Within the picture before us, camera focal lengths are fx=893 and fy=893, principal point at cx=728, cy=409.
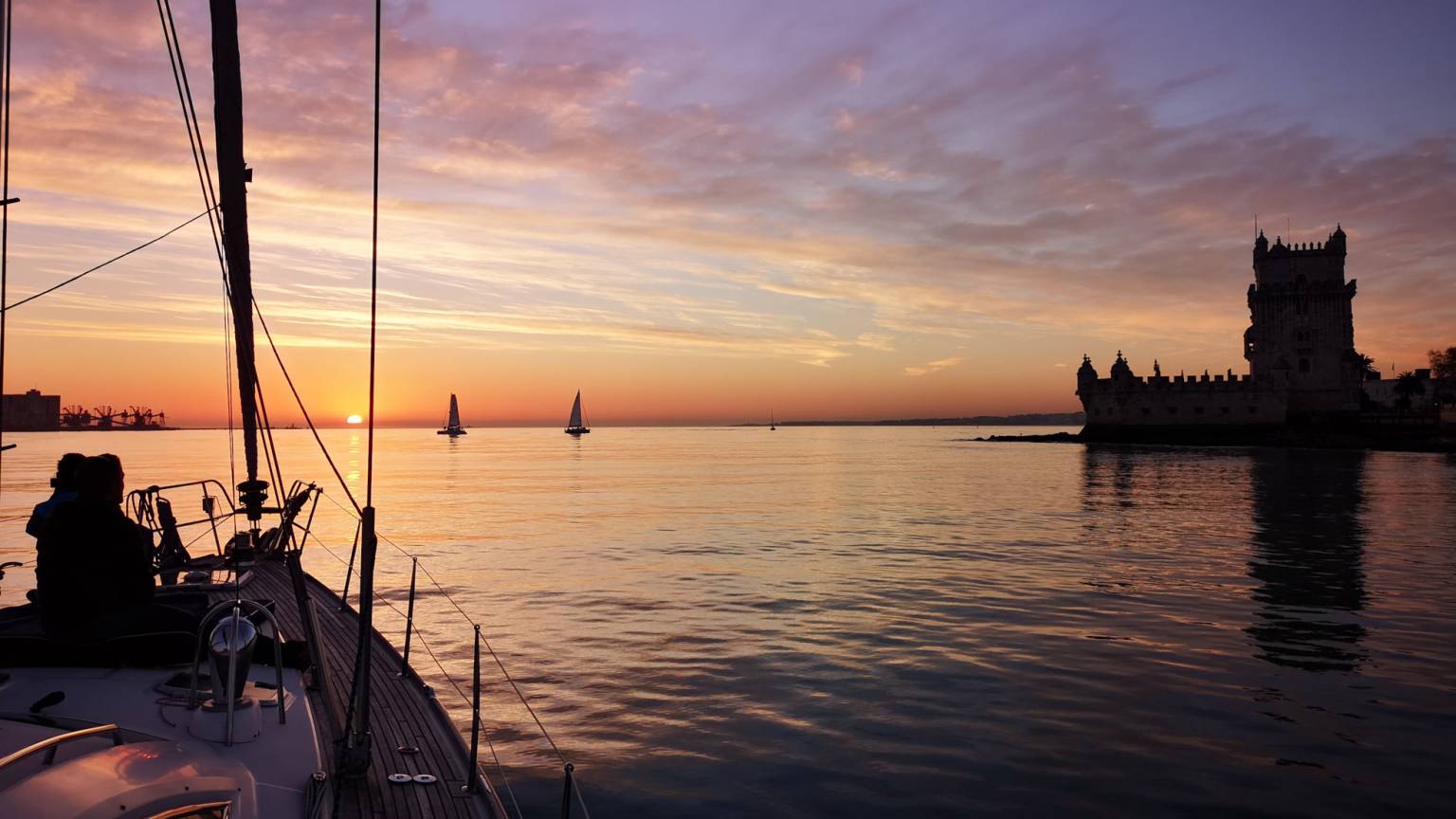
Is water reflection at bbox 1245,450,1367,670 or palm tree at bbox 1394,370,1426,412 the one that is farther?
palm tree at bbox 1394,370,1426,412

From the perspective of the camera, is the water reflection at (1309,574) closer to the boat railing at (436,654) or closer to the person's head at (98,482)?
the boat railing at (436,654)

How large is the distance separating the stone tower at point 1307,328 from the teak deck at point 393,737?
12319 cm

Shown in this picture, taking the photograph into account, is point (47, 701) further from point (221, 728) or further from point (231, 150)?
point (231, 150)

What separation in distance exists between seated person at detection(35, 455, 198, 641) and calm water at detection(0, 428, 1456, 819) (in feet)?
13.9

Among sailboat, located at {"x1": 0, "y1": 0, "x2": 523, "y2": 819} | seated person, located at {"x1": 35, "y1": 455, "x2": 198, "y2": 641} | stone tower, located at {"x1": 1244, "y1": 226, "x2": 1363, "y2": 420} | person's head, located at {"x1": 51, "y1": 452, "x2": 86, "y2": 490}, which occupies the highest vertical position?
stone tower, located at {"x1": 1244, "y1": 226, "x2": 1363, "y2": 420}

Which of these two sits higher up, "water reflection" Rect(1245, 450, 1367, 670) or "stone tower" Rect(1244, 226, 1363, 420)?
"stone tower" Rect(1244, 226, 1363, 420)

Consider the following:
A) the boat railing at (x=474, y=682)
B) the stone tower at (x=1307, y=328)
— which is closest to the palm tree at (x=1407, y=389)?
the stone tower at (x=1307, y=328)

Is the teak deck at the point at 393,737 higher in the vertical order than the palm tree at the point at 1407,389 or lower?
lower

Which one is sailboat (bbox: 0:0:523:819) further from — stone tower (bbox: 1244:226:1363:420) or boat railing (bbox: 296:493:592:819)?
stone tower (bbox: 1244:226:1363:420)

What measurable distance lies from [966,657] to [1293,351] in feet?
384

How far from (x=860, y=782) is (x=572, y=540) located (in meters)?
22.2

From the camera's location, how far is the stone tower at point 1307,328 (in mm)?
108375

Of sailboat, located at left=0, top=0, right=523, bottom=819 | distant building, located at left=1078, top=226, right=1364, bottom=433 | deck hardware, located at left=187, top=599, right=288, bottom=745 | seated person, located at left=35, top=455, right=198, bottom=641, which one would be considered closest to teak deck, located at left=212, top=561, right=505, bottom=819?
sailboat, located at left=0, top=0, right=523, bottom=819

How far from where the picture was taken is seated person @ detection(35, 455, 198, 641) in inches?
242
